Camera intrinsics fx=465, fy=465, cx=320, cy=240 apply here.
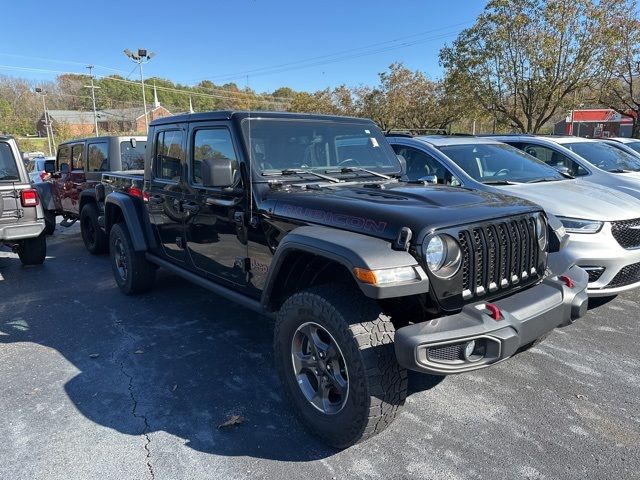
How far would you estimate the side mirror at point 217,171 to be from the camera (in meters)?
3.18

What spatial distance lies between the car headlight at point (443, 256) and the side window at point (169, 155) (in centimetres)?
262

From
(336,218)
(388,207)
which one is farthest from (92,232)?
(388,207)

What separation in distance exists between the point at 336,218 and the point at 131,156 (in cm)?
625

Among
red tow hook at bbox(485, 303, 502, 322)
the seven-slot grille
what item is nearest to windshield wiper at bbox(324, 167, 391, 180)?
the seven-slot grille

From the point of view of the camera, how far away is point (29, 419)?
120 inches

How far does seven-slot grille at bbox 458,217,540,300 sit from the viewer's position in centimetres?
255

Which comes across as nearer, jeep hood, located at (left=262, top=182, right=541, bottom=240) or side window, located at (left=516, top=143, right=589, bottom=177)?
jeep hood, located at (left=262, top=182, right=541, bottom=240)

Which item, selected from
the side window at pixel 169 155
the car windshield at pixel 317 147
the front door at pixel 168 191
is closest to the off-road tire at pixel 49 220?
the front door at pixel 168 191

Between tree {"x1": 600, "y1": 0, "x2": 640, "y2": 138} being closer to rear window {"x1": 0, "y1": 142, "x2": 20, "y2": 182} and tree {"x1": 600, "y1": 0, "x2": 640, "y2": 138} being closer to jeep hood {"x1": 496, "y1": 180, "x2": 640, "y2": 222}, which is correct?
jeep hood {"x1": 496, "y1": 180, "x2": 640, "y2": 222}

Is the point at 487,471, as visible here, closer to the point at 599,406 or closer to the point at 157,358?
the point at 599,406

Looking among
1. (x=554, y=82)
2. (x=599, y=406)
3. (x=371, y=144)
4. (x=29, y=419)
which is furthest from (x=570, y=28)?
(x=29, y=419)

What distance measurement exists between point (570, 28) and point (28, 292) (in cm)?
1899

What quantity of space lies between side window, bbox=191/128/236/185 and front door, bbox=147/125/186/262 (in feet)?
0.67

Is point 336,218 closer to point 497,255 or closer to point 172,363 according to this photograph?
point 497,255
